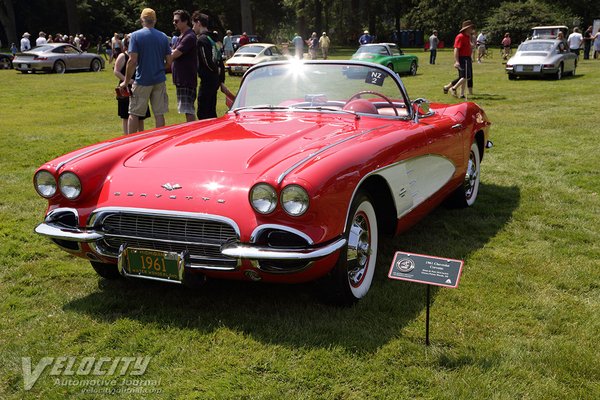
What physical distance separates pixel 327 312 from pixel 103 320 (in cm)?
132

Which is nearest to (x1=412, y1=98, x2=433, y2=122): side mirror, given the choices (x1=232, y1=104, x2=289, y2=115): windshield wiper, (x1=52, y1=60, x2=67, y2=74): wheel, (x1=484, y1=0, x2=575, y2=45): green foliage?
(x1=232, y1=104, x2=289, y2=115): windshield wiper

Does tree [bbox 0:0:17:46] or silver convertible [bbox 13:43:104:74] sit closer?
silver convertible [bbox 13:43:104:74]

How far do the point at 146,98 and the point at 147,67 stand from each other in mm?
393

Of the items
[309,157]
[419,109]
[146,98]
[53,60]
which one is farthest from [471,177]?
[53,60]

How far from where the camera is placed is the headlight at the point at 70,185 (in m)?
3.78

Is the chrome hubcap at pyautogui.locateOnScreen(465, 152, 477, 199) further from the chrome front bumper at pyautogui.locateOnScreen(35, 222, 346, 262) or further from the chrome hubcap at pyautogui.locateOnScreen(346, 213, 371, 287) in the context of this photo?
the chrome front bumper at pyautogui.locateOnScreen(35, 222, 346, 262)

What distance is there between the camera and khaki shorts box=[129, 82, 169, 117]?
776cm

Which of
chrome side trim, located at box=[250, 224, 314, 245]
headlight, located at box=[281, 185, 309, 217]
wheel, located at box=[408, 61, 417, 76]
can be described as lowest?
wheel, located at box=[408, 61, 417, 76]

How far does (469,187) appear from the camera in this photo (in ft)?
20.1

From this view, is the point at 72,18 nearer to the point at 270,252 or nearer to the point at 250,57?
the point at 250,57

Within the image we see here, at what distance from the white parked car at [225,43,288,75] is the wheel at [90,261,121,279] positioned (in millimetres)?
18135

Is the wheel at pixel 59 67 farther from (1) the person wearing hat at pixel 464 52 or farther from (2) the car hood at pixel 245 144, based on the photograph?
(2) the car hood at pixel 245 144

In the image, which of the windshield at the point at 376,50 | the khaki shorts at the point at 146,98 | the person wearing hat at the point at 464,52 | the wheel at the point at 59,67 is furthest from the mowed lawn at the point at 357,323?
the wheel at the point at 59,67

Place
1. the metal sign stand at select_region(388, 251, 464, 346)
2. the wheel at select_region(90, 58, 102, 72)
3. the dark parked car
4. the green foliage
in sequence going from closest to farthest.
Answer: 1. the metal sign stand at select_region(388, 251, 464, 346)
2. the wheel at select_region(90, 58, 102, 72)
3. the dark parked car
4. the green foliage
